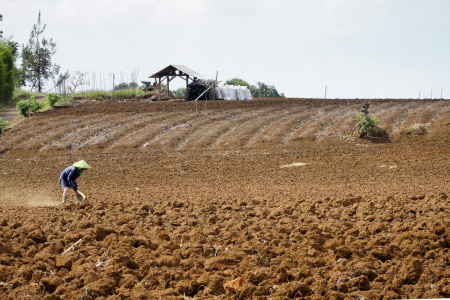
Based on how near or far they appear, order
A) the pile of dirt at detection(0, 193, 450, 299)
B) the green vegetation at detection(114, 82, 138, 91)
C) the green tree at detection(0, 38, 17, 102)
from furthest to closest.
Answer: the green vegetation at detection(114, 82, 138, 91)
the green tree at detection(0, 38, 17, 102)
the pile of dirt at detection(0, 193, 450, 299)

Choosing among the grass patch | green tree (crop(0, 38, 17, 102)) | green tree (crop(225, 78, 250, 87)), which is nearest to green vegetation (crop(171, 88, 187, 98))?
green tree (crop(225, 78, 250, 87))

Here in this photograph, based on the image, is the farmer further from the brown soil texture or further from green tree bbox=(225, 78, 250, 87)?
green tree bbox=(225, 78, 250, 87)

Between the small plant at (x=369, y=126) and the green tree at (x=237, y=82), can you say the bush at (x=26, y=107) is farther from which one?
the green tree at (x=237, y=82)

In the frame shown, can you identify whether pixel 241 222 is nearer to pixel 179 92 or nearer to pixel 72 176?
pixel 72 176

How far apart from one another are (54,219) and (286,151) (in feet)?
41.0

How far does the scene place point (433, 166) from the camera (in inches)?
600

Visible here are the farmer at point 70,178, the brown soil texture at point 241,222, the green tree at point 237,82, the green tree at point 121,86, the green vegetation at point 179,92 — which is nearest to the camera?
the brown soil texture at point 241,222

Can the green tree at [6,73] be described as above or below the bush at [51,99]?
above

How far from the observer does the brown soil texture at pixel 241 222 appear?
5379 millimetres

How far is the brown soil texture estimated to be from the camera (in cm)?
538

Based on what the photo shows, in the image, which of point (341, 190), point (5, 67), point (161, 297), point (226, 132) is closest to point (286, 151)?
point (226, 132)

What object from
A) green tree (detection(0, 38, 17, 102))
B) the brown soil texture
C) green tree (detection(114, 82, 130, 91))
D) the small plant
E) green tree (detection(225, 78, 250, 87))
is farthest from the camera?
green tree (detection(225, 78, 250, 87))

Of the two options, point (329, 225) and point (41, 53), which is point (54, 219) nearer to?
point (329, 225)

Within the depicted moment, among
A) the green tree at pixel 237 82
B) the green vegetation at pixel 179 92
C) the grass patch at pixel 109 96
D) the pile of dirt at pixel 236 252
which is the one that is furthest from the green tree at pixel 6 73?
the pile of dirt at pixel 236 252
